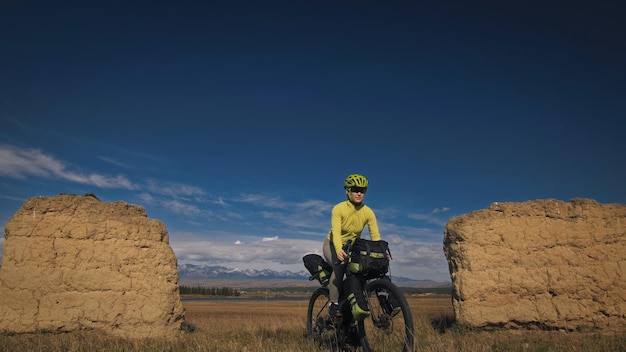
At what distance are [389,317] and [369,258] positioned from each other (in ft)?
2.56

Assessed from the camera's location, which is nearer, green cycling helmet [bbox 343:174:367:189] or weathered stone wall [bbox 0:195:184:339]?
green cycling helmet [bbox 343:174:367:189]

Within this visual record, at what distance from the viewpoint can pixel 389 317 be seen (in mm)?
5129

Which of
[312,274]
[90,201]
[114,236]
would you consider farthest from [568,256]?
[90,201]

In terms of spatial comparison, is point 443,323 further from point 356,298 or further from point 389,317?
point 356,298

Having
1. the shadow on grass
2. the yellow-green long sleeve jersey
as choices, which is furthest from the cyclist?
the shadow on grass

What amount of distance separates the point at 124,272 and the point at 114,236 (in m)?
0.87

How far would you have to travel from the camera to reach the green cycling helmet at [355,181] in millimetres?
5887

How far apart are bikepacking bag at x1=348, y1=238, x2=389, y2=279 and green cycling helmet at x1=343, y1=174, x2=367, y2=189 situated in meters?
0.94

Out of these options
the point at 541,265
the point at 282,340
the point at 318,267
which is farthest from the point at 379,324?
the point at 541,265

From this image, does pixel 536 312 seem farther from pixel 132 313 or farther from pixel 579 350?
pixel 132 313

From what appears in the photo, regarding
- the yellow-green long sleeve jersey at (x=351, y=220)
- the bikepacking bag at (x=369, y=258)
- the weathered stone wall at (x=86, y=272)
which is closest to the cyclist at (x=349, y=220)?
the yellow-green long sleeve jersey at (x=351, y=220)

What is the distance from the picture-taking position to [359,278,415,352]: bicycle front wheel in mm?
4921

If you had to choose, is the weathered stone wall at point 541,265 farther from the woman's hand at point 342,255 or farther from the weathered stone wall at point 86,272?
the weathered stone wall at point 86,272

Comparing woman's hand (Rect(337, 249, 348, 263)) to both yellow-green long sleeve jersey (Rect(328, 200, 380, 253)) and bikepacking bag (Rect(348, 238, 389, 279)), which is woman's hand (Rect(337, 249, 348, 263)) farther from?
yellow-green long sleeve jersey (Rect(328, 200, 380, 253))
